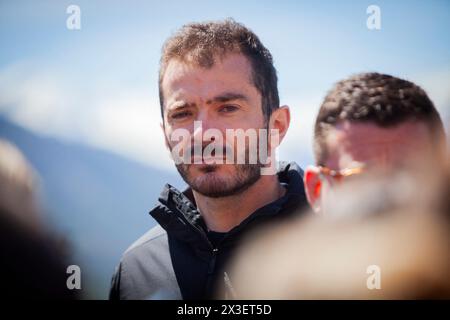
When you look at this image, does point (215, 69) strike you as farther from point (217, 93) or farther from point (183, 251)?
point (183, 251)

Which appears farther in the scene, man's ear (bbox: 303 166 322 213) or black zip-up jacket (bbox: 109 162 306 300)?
black zip-up jacket (bbox: 109 162 306 300)

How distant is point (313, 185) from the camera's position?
53.1 inches

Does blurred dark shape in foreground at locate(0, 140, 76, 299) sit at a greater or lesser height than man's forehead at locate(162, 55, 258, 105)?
lesser

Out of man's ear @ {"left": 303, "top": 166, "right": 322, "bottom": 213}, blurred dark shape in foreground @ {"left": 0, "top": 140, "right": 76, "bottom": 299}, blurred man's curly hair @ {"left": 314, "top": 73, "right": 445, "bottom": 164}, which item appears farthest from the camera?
blurred dark shape in foreground @ {"left": 0, "top": 140, "right": 76, "bottom": 299}

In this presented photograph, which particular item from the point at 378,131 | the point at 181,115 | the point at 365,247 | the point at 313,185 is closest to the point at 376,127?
the point at 378,131

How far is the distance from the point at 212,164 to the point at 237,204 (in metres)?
0.19

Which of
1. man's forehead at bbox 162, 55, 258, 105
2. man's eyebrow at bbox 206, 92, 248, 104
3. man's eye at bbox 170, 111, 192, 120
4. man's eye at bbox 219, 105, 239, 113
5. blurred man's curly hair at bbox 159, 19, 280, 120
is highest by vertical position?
blurred man's curly hair at bbox 159, 19, 280, 120

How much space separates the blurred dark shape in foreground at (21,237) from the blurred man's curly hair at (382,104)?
1208 millimetres

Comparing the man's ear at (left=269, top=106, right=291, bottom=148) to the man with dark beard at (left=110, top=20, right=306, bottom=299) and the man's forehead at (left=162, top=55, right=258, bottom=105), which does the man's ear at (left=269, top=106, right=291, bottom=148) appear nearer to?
the man with dark beard at (left=110, top=20, right=306, bottom=299)

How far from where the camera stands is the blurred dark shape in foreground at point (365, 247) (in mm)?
1291

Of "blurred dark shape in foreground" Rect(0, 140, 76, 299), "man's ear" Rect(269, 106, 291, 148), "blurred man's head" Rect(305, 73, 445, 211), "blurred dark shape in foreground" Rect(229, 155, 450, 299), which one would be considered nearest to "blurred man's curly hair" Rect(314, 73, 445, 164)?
"blurred man's head" Rect(305, 73, 445, 211)

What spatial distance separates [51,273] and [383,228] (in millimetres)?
1264

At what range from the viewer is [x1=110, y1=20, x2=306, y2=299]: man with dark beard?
1.50m

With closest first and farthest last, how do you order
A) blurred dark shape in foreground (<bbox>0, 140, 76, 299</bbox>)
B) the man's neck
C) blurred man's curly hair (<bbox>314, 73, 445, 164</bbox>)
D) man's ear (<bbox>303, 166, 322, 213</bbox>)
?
blurred man's curly hair (<bbox>314, 73, 445, 164</bbox>), man's ear (<bbox>303, 166, 322, 213</bbox>), the man's neck, blurred dark shape in foreground (<bbox>0, 140, 76, 299</bbox>)
